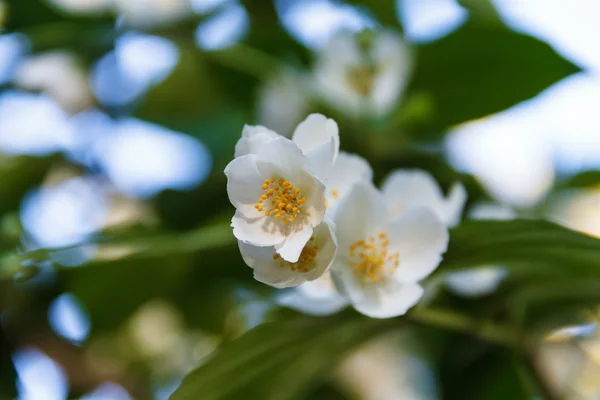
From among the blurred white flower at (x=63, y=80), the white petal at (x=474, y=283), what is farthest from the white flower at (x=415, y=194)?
the blurred white flower at (x=63, y=80)

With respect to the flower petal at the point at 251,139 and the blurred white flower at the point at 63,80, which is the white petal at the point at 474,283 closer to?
the flower petal at the point at 251,139

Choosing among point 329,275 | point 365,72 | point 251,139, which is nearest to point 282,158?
point 251,139

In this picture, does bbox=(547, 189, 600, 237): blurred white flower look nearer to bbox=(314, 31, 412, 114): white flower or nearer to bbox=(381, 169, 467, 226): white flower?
bbox=(314, 31, 412, 114): white flower

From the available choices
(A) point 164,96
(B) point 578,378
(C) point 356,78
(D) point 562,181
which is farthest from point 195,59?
(B) point 578,378

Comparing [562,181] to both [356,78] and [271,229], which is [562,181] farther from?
[271,229]

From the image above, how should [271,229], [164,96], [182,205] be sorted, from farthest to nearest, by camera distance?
[164,96]
[182,205]
[271,229]

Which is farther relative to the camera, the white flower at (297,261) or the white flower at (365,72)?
the white flower at (365,72)

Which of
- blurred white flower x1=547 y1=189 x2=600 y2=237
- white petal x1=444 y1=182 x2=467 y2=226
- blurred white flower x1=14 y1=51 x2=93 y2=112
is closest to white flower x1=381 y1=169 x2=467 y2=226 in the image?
white petal x1=444 y1=182 x2=467 y2=226
